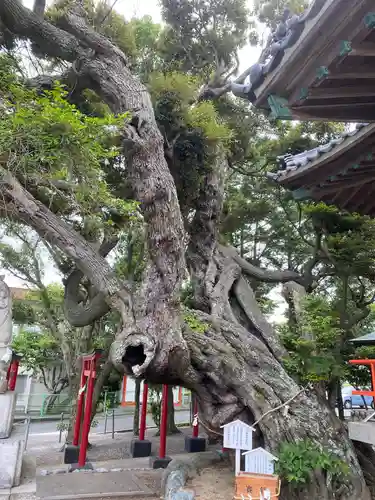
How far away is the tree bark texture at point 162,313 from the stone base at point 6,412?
2363 mm

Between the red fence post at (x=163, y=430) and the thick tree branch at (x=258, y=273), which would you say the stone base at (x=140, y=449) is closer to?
the red fence post at (x=163, y=430)

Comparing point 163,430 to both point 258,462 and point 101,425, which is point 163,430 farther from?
point 101,425

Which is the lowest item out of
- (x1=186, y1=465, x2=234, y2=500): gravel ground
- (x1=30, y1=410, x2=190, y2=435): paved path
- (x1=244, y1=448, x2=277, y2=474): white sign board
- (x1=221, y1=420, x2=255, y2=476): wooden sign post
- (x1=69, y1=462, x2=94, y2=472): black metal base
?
(x1=30, y1=410, x2=190, y2=435): paved path

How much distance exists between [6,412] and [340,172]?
5.60m

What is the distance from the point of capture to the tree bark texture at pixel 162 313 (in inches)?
180

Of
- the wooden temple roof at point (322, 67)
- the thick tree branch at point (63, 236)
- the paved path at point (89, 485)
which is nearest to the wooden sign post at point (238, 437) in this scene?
the thick tree branch at point (63, 236)

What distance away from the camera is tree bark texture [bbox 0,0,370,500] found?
4562 mm

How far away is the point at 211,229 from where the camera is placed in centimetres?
811

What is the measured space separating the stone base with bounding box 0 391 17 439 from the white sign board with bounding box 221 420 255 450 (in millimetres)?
3414

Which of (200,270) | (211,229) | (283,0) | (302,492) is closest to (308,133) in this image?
(283,0)

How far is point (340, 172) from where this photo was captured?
3.26 meters

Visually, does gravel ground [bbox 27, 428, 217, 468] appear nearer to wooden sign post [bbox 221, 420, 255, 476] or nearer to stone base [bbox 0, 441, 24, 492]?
stone base [bbox 0, 441, 24, 492]

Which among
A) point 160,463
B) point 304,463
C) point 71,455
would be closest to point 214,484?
point 304,463

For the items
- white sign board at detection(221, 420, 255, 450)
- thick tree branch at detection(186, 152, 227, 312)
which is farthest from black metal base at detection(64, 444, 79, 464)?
white sign board at detection(221, 420, 255, 450)
